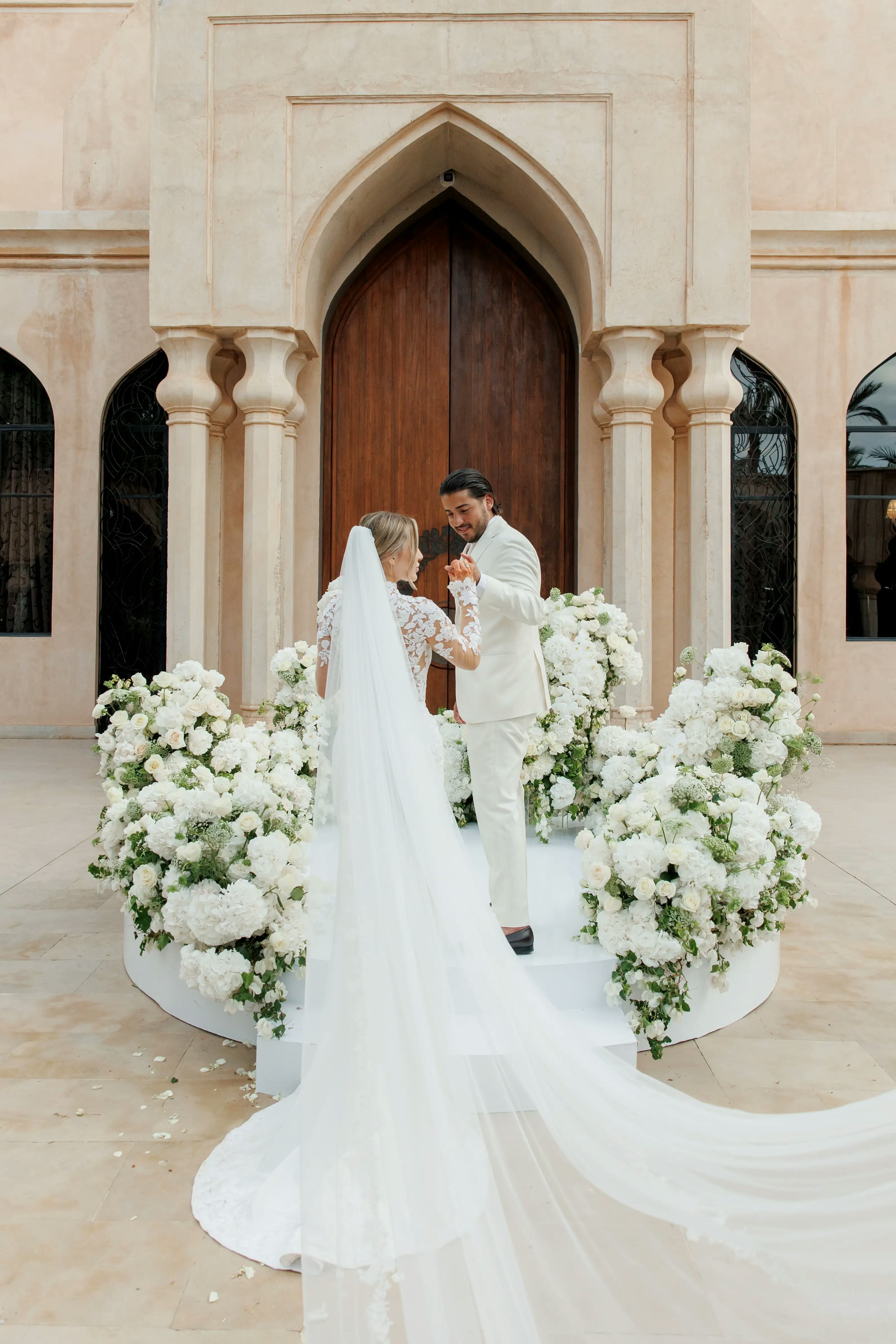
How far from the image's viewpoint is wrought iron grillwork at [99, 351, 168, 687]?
10.8m

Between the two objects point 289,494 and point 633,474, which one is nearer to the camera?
point 633,474

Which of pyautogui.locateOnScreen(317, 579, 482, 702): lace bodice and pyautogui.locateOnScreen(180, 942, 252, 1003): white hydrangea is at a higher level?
pyautogui.locateOnScreen(317, 579, 482, 702): lace bodice

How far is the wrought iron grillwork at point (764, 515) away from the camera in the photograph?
34.6 ft

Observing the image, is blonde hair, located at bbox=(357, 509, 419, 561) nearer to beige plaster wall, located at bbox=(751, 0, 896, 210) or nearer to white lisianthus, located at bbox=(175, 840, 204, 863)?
white lisianthus, located at bbox=(175, 840, 204, 863)

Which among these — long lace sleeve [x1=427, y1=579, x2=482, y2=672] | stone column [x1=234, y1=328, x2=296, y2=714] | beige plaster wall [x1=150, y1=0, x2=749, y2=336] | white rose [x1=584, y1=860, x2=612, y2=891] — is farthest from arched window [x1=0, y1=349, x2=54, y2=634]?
white rose [x1=584, y1=860, x2=612, y2=891]

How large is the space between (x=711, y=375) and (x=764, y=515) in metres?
3.20

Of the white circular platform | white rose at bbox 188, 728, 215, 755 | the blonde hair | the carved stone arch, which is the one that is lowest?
the white circular platform

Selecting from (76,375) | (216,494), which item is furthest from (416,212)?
(76,375)

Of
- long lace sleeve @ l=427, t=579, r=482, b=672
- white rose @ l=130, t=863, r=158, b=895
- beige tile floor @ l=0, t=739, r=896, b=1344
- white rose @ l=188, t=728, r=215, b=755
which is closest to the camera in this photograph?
beige tile floor @ l=0, t=739, r=896, b=1344

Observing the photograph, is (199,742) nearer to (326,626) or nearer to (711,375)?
(326,626)

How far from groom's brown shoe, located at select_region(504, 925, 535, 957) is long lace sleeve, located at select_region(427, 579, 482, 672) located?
3.31 feet

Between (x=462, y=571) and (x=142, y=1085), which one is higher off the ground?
(x=462, y=571)

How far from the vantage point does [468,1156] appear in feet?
8.00

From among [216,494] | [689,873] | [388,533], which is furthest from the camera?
[216,494]
